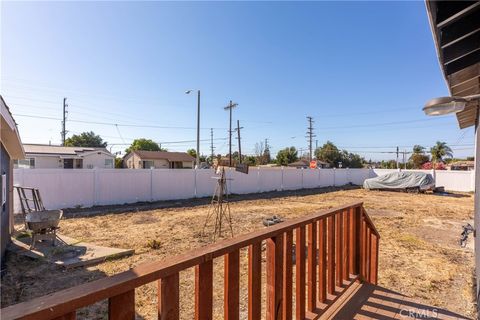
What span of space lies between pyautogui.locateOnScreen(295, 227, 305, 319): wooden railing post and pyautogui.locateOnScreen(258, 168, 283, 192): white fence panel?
14.0 m

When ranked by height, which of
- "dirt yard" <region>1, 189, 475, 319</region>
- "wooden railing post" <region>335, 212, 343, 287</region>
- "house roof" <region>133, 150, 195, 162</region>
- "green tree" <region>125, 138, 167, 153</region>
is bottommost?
"dirt yard" <region>1, 189, 475, 319</region>

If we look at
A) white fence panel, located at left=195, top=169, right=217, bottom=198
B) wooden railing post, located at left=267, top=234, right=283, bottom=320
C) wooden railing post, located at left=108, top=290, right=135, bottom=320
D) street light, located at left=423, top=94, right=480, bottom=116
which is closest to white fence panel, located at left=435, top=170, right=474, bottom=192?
white fence panel, located at left=195, top=169, right=217, bottom=198

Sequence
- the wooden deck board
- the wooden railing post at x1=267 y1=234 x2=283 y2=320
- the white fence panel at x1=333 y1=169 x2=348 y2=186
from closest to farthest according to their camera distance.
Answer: the wooden railing post at x1=267 y1=234 x2=283 y2=320 < the wooden deck board < the white fence panel at x1=333 y1=169 x2=348 y2=186

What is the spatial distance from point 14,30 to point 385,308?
239 inches

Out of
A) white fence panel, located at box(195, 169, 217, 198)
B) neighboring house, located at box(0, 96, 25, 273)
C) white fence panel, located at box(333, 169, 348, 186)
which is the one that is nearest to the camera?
neighboring house, located at box(0, 96, 25, 273)

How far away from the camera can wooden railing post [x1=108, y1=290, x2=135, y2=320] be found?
89 cm

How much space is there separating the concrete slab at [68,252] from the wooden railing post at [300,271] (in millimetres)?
3812

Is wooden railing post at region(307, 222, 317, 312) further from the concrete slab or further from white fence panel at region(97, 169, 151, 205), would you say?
white fence panel at region(97, 169, 151, 205)

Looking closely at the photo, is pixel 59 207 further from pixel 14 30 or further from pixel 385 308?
pixel 385 308

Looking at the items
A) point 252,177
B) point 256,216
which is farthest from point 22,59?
point 252,177

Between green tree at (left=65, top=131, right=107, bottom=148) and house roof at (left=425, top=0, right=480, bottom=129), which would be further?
green tree at (left=65, top=131, right=107, bottom=148)

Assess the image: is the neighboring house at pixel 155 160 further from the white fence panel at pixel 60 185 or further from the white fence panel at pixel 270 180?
the white fence panel at pixel 60 185

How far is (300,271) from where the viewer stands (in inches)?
79.5

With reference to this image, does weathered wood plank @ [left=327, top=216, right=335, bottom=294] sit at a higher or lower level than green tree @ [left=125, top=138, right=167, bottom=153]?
lower
